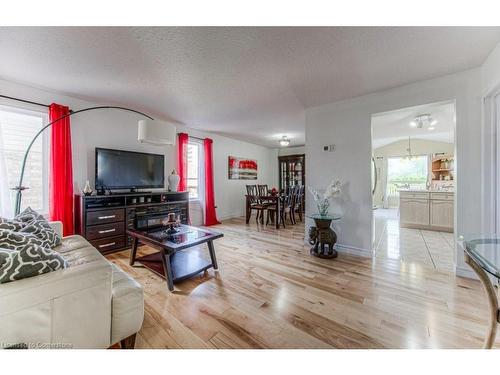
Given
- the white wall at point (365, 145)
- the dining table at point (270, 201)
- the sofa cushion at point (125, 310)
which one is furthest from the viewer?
the dining table at point (270, 201)

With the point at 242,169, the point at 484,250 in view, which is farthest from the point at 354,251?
the point at 242,169

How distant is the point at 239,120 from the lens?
409cm

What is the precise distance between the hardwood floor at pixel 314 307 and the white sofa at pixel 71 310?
31cm

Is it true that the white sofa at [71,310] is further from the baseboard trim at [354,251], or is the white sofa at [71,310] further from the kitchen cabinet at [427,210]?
the kitchen cabinet at [427,210]

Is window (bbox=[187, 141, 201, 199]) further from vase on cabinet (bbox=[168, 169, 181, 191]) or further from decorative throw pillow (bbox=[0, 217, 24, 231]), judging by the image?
decorative throw pillow (bbox=[0, 217, 24, 231])

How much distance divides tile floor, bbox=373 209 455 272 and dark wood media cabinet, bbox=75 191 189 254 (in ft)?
12.1

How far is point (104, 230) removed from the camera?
2916mm

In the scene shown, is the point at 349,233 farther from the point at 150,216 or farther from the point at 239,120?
the point at 150,216

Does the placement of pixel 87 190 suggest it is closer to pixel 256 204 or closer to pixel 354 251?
pixel 256 204

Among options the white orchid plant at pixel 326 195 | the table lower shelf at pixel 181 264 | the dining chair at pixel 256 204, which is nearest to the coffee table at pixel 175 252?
the table lower shelf at pixel 181 264

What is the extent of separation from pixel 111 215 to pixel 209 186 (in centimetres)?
232

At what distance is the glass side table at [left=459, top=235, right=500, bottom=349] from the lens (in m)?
1.04

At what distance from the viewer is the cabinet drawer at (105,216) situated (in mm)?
2801
